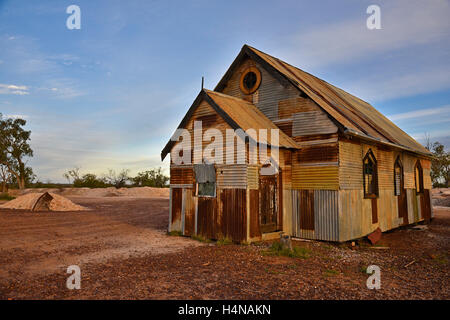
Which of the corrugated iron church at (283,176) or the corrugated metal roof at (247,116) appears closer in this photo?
the corrugated iron church at (283,176)

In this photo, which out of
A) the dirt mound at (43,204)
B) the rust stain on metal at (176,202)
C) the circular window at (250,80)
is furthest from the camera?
the dirt mound at (43,204)

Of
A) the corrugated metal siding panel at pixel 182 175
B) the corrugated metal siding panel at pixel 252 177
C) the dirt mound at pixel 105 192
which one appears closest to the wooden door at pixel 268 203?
the corrugated metal siding panel at pixel 252 177

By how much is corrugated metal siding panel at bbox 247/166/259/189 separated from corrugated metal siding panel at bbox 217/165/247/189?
17cm

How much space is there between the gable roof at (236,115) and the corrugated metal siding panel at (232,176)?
1.28m

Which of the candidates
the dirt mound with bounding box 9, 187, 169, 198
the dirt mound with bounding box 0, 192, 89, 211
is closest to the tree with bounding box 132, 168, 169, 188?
the dirt mound with bounding box 9, 187, 169, 198

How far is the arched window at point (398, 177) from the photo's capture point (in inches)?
620

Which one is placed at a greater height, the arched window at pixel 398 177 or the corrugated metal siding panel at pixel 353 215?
the arched window at pixel 398 177

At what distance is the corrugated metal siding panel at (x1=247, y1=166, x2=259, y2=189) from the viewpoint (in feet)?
35.7

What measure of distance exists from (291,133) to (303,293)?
25.8ft

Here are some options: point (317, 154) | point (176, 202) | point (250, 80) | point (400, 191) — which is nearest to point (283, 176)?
point (317, 154)

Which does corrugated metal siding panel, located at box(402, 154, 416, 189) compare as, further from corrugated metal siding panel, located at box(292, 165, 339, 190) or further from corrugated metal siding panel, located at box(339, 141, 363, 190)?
corrugated metal siding panel, located at box(292, 165, 339, 190)

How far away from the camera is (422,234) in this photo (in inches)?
587

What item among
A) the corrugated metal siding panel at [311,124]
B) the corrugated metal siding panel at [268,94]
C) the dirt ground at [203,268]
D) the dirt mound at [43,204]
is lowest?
the dirt ground at [203,268]

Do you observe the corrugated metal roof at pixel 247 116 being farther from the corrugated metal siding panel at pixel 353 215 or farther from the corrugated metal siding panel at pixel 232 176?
the corrugated metal siding panel at pixel 353 215
